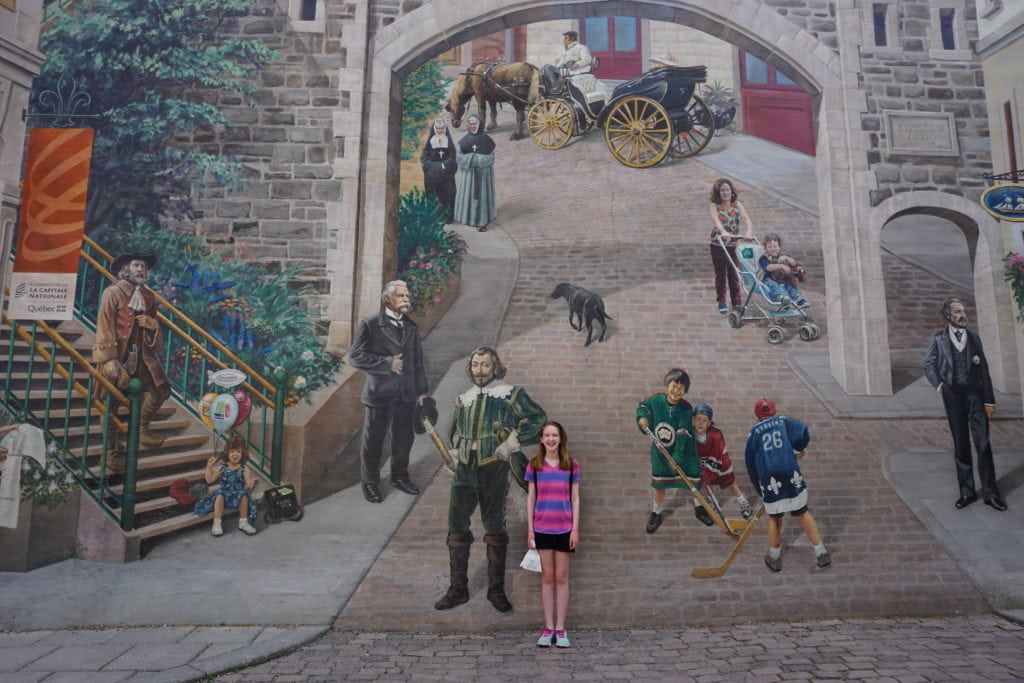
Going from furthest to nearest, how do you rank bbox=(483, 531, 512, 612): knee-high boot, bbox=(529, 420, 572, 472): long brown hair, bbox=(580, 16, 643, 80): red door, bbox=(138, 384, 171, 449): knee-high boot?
1. bbox=(580, 16, 643, 80): red door
2. bbox=(138, 384, 171, 449): knee-high boot
3. bbox=(483, 531, 512, 612): knee-high boot
4. bbox=(529, 420, 572, 472): long brown hair

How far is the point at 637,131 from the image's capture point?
19.1 ft

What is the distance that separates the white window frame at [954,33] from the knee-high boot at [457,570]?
5273 mm

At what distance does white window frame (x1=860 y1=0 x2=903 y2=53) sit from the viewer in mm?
5211

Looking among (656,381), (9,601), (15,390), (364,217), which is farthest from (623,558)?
(15,390)

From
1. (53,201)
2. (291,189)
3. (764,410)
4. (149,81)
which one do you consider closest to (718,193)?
(764,410)

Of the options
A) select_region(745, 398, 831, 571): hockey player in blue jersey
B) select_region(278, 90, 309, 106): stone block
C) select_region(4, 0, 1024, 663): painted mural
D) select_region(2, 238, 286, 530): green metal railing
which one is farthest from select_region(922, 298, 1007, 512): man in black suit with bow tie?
select_region(278, 90, 309, 106): stone block

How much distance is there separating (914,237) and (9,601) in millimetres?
6938

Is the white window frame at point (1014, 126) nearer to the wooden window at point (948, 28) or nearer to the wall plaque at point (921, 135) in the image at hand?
the wall plaque at point (921, 135)

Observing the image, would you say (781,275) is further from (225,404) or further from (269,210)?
(225,404)

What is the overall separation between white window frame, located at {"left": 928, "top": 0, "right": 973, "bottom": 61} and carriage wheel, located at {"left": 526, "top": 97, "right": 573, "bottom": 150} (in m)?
2.98

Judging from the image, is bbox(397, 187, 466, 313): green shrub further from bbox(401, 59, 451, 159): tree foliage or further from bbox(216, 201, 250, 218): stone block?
bbox(216, 201, 250, 218): stone block

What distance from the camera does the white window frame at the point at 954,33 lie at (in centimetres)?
518

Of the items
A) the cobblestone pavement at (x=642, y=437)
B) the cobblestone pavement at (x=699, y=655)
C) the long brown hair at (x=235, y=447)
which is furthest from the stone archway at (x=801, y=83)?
the cobblestone pavement at (x=699, y=655)

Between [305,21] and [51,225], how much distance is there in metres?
2.45
